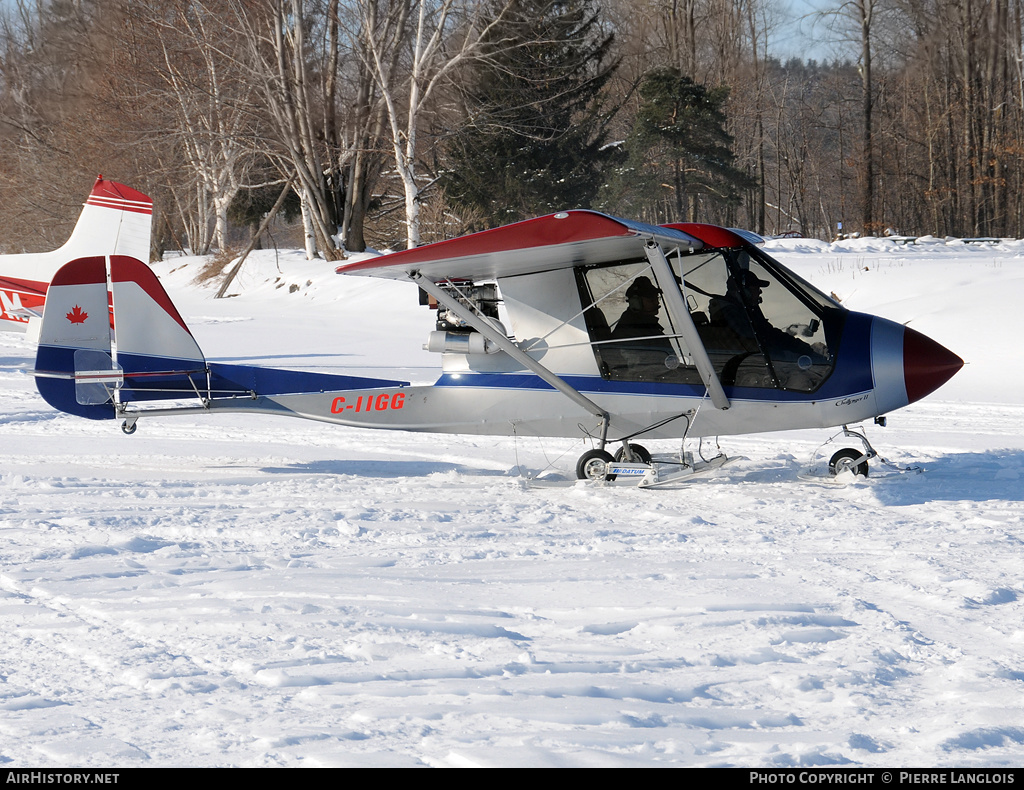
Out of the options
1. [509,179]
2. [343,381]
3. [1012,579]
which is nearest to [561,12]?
[509,179]

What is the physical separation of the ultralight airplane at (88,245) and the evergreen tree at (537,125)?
17.9m

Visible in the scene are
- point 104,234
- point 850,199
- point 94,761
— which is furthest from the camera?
point 850,199

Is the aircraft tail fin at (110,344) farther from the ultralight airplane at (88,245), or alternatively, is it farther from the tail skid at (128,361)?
the ultralight airplane at (88,245)

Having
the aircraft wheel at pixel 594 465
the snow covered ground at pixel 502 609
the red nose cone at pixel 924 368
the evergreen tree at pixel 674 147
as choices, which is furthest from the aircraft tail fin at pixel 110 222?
the evergreen tree at pixel 674 147

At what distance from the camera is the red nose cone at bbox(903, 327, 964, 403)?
6406mm

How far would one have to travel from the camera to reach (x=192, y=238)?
48656 millimetres

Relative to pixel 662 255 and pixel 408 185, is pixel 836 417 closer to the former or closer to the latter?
pixel 662 255

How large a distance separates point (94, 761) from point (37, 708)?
533mm

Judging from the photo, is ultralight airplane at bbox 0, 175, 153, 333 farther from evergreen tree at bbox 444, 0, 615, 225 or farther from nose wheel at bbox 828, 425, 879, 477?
evergreen tree at bbox 444, 0, 615, 225

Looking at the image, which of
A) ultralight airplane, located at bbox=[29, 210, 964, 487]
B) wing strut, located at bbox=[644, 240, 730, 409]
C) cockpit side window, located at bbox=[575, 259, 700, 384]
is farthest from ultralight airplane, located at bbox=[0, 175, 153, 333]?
wing strut, located at bbox=[644, 240, 730, 409]

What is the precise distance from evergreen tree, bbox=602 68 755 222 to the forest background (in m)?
0.09

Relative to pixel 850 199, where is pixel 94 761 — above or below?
below

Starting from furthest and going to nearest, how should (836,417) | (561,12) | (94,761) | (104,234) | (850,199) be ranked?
(850,199), (561,12), (104,234), (836,417), (94,761)

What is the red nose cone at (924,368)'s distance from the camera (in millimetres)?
6406
